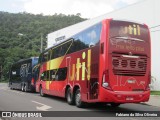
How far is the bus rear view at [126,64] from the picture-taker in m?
13.6

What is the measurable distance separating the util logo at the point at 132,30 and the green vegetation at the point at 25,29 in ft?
176

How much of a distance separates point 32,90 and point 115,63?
19224 mm

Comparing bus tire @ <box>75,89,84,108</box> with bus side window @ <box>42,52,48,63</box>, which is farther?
bus side window @ <box>42,52,48,63</box>

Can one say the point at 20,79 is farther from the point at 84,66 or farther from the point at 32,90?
the point at 84,66

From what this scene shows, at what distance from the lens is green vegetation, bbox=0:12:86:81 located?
2771 inches

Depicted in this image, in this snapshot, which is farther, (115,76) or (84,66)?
(84,66)

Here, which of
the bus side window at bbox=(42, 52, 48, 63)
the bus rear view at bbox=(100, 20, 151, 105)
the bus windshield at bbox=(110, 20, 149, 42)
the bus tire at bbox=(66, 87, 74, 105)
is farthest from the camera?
the bus side window at bbox=(42, 52, 48, 63)

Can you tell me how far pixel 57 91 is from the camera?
20359mm

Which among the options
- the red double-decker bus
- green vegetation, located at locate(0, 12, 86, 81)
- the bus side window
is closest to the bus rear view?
the red double-decker bus

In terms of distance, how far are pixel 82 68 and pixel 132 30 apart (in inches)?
130

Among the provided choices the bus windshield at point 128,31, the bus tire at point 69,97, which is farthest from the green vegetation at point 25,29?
the bus windshield at point 128,31

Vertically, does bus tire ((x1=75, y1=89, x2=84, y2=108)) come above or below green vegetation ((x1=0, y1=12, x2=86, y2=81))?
below

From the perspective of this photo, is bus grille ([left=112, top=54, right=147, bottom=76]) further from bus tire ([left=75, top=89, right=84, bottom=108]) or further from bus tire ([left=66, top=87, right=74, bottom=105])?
bus tire ([left=66, top=87, right=74, bottom=105])

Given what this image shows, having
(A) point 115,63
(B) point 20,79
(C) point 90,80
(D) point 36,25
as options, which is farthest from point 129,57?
(D) point 36,25
